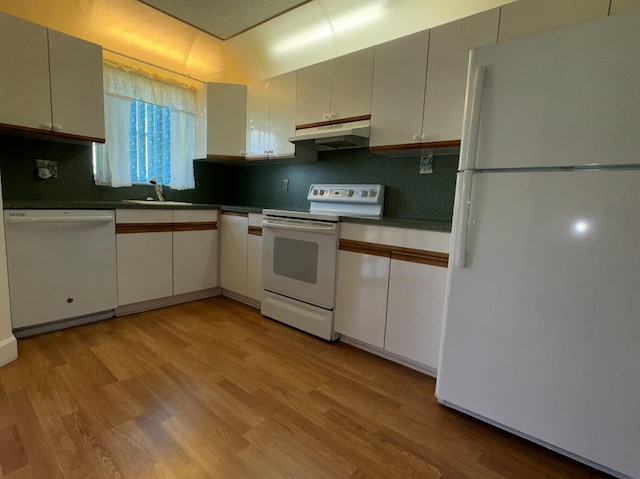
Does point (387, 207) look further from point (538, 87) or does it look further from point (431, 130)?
point (538, 87)

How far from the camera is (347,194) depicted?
2.60m

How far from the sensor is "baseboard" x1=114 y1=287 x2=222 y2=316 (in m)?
2.55

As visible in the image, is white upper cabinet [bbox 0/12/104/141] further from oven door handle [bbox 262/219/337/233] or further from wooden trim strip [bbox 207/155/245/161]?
oven door handle [bbox 262/219/337/233]

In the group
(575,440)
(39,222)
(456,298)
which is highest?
(39,222)

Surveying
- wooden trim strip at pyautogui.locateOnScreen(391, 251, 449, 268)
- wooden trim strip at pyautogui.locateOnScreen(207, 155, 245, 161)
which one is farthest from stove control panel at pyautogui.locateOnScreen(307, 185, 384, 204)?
wooden trim strip at pyautogui.locateOnScreen(207, 155, 245, 161)

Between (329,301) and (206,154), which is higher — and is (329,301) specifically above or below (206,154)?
below

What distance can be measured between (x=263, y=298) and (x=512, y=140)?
2042 millimetres

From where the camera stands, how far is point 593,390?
115 centimetres

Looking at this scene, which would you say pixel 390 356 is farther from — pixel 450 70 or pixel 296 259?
pixel 450 70

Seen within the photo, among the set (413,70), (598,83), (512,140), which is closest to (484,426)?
(512,140)

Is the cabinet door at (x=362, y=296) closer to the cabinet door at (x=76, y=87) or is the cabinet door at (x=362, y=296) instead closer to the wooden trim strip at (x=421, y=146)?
the wooden trim strip at (x=421, y=146)

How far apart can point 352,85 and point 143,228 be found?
195 centimetres

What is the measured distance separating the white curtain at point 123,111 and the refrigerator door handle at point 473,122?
278 centimetres

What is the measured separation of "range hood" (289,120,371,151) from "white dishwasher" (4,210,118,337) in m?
1.56
